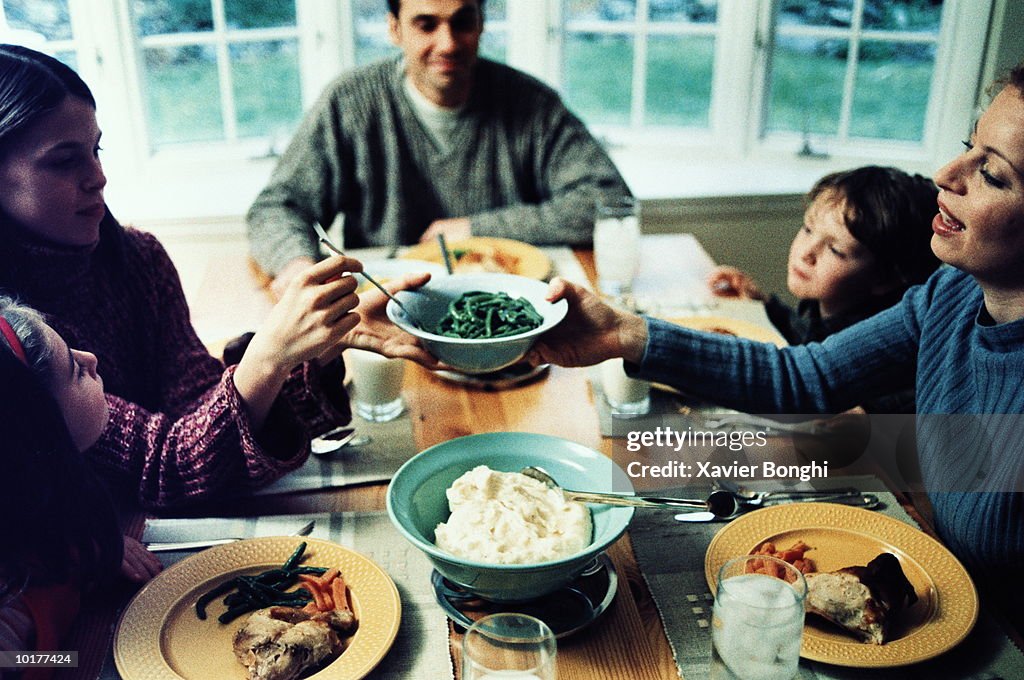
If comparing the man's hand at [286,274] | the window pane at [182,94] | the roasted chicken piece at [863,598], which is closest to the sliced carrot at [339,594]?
the roasted chicken piece at [863,598]

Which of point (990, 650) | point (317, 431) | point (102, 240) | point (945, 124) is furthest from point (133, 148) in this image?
point (945, 124)

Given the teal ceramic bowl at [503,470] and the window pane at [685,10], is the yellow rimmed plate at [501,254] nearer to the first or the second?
the teal ceramic bowl at [503,470]

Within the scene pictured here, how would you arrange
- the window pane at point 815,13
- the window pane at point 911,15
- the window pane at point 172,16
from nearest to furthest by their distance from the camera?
the window pane at point 172,16, the window pane at point 911,15, the window pane at point 815,13

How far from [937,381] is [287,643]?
0.81 m

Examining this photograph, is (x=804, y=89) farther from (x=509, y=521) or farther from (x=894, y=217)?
(x=509, y=521)

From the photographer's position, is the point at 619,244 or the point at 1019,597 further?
the point at 619,244

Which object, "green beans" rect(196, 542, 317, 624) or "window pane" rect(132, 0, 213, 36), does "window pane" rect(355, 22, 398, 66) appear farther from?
"green beans" rect(196, 542, 317, 624)

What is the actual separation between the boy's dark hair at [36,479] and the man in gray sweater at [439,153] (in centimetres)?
114

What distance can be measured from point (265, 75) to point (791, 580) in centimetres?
164

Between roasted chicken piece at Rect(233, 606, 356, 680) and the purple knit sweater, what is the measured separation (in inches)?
9.2

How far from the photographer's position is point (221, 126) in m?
1.46

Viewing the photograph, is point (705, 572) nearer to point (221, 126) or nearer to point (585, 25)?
point (221, 126)

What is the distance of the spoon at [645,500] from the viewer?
2.97 ft

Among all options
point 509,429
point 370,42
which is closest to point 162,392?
point 509,429
